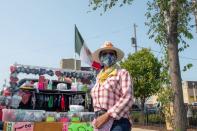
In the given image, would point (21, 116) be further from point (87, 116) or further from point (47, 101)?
point (47, 101)

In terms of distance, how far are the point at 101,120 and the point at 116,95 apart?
29 centimetres

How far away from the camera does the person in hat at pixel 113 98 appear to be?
12.2 ft

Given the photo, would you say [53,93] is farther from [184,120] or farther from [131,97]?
[131,97]

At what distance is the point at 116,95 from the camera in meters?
3.85

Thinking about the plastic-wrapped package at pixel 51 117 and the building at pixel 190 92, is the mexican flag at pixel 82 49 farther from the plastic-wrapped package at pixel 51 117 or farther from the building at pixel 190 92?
the building at pixel 190 92

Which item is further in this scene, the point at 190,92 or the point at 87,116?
the point at 190,92

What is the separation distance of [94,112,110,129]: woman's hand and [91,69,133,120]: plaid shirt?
4 centimetres

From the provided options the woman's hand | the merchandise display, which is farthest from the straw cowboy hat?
the merchandise display

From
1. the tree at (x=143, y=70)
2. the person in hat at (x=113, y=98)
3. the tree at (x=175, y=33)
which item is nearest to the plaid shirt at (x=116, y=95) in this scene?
the person in hat at (x=113, y=98)

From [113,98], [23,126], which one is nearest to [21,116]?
[23,126]

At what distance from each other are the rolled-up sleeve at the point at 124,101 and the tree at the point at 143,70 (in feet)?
85.3

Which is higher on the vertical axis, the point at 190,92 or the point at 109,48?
the point at 190,92

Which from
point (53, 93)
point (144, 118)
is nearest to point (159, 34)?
point (53, 93)

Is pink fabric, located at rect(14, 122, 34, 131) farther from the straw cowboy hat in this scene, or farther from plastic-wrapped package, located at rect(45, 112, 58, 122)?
the straw cowboy hat
